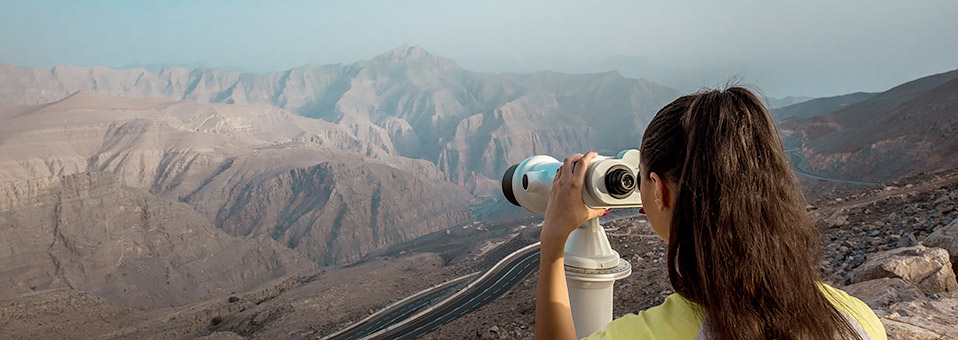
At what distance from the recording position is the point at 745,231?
121 cm

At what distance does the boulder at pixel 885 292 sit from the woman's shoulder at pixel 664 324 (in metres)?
3.89

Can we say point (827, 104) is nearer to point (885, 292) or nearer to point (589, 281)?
point (885, 292)

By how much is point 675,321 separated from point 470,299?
27.1m

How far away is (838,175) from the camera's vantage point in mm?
52062

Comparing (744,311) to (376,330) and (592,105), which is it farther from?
(592,105)

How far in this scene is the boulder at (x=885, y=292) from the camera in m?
4.21

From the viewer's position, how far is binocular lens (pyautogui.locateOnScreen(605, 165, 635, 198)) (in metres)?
1.88

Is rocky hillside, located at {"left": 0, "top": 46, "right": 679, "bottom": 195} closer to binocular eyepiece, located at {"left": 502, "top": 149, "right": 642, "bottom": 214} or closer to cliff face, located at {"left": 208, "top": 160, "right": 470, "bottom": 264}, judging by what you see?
cliff face, located at {"left": 208, "top": 160, "right": 470, "bottom": 264}

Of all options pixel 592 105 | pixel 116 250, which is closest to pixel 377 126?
pixel 592 105

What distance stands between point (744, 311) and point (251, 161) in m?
108

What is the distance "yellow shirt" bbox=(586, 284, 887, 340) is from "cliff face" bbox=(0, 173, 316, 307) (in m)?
54.1

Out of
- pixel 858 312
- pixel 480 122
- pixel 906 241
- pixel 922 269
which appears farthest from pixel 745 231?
pixel 480 122

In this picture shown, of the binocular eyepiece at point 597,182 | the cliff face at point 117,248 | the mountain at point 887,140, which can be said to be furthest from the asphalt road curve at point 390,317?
the mountain at point 887,140

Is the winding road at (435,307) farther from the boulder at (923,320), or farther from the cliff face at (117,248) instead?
the cliff face at (117,248)
